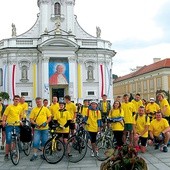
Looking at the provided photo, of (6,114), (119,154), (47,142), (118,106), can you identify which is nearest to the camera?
(119,154)

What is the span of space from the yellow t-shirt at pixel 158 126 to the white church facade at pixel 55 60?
97.4 feet

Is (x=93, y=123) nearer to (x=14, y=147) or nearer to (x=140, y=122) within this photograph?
(x=140, y=122)

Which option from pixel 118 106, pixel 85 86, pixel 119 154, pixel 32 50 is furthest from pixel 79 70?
pixel 119 154

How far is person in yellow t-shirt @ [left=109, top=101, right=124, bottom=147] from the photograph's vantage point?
9977mm

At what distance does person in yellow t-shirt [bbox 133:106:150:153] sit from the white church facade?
2961cm

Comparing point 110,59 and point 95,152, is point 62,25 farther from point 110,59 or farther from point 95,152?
point 95,152

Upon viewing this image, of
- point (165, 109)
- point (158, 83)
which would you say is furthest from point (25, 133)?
point (158, 83)

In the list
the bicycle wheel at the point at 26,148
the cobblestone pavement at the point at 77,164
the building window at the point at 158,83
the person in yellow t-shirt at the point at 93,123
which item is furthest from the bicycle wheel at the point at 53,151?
the building window at the point at 158,83

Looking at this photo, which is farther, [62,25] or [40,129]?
[62,25]

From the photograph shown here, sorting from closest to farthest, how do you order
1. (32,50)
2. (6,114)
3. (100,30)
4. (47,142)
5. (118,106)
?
(47,142) < (6,114) < (118,106) < (32,50) < (100,30)

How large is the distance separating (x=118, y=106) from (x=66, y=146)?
205 centimetres

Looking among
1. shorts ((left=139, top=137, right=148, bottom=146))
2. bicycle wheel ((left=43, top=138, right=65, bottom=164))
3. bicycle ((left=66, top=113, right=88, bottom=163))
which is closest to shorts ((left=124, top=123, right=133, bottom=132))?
shorts ((left=139, top=137, right=148, bottom=146))

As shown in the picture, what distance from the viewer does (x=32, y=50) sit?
4228 cm

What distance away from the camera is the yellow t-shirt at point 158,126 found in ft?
35.6
